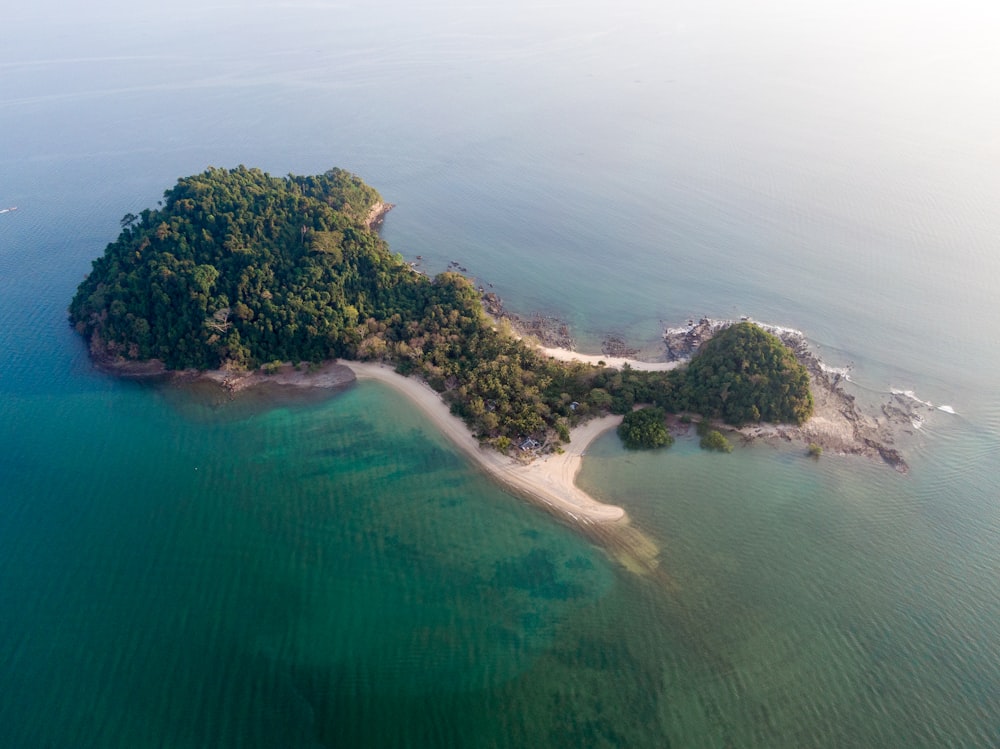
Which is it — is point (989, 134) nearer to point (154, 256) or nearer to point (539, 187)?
point (539, 187)

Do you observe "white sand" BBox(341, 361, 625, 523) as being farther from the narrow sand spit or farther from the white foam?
the white foam

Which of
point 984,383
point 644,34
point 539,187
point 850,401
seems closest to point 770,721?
point 850,401

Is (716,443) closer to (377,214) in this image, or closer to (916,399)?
(916,399)

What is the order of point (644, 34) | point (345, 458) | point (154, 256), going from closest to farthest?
point (345, 458), point (154, 256), point (644, 34)

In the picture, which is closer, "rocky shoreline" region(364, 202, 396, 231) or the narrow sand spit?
the narrow sand spit

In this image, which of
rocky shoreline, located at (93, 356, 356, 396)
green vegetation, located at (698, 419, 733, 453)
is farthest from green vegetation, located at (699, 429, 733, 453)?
rocky shoreline, located at (93, 356, 356, 396)

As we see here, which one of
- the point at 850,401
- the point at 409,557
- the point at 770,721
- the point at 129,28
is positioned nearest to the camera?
the point at 770,721

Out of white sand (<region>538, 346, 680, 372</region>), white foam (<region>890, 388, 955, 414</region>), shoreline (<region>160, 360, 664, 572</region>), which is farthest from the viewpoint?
white sand (<region>538, 346, 680, 372</region>)

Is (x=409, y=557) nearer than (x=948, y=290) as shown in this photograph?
Yes
